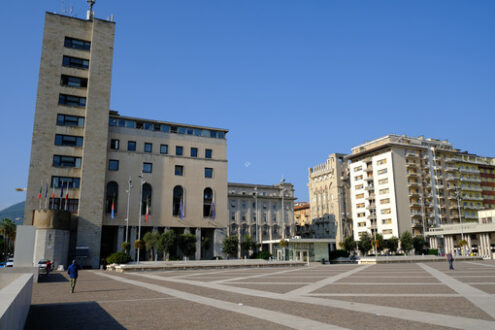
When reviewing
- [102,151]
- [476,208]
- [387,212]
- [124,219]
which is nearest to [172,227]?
[124,219]

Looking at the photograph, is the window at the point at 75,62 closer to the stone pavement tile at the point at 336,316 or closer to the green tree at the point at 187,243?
the green tree at the point at 187,243

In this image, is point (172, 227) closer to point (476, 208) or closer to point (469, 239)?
point (469, 239)

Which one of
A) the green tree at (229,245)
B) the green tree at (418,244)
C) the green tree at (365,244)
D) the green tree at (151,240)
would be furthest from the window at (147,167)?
the green tree at (418,244)

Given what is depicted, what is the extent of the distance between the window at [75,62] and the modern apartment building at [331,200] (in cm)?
6880

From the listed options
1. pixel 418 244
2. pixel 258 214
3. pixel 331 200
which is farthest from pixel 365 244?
pixel 258 214

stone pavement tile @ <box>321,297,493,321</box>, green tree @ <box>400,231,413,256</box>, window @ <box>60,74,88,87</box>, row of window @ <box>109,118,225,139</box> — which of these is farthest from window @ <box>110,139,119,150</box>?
stone pavement tile @ <box>321,297,493,321</box>

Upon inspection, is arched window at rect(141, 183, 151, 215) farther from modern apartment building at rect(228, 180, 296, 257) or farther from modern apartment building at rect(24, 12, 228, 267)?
modern apartment building at rect(228, 180, 296, 257)

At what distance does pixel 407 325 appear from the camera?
954 cm

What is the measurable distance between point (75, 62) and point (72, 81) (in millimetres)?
3363

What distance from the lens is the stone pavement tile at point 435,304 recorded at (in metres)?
11.1

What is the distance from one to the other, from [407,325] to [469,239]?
77156 millimetres

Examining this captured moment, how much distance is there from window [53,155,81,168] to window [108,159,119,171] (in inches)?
244

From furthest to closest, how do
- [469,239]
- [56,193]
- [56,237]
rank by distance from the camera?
[469,239]
[56,193]
[56,237]

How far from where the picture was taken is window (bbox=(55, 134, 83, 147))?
5978 cm
